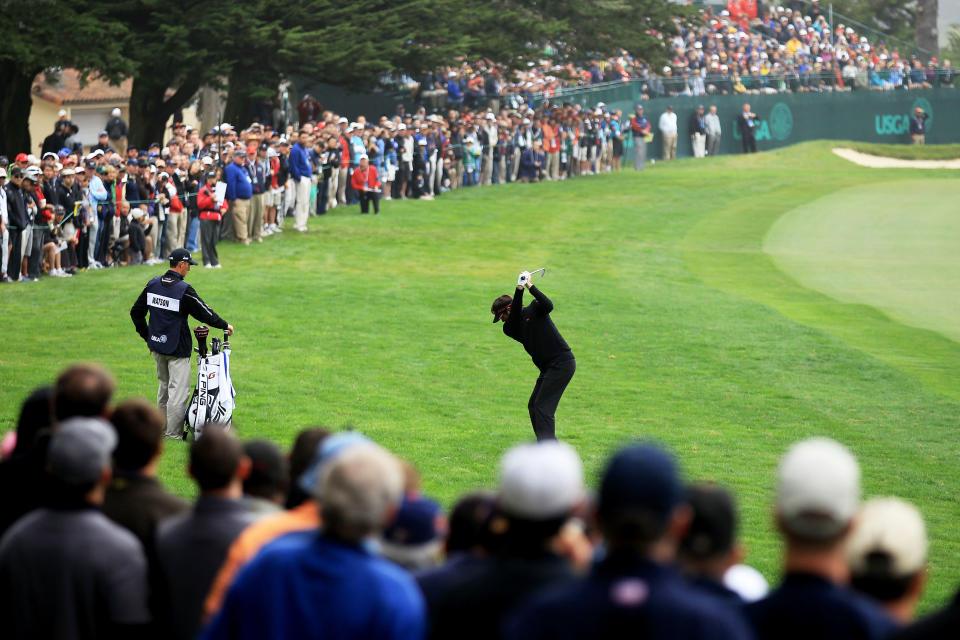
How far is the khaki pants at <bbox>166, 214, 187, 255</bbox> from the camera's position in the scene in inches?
1073

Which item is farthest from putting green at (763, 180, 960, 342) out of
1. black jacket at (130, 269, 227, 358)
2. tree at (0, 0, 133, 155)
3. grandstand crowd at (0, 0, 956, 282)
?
tree at (0, 0, 133, 155)

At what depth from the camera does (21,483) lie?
6199 millimetres

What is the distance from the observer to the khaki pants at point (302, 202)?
31.9 m

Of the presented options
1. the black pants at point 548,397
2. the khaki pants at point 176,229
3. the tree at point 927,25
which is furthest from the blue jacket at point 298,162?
the tree at point 927,25

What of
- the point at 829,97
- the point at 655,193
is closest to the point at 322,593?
the point at 655,193

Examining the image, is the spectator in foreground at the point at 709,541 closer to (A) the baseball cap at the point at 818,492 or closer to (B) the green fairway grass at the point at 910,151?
(A) the baseball cap at the point at 818,492

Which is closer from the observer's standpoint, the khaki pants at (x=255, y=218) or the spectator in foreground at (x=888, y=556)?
the spectator in foreground at (x=888, y=556)

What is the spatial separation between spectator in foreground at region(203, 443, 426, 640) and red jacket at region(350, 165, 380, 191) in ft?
101

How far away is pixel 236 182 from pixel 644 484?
25262mm

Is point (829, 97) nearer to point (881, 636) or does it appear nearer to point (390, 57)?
point (390, 57)

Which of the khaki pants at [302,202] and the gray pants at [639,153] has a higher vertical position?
the gray pants at [639,153]

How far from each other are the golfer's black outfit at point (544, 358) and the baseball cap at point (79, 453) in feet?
30.8

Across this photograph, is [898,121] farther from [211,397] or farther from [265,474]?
[265,474]

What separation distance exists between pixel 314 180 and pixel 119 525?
94.5 ft
